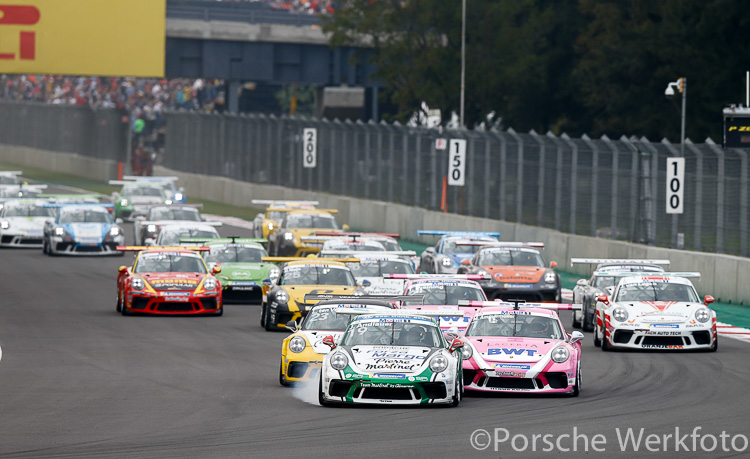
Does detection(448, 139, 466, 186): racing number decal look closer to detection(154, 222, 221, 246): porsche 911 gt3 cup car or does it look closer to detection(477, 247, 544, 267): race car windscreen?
detection(154, 222, 221, 246): porsche 911 gt3 cup car

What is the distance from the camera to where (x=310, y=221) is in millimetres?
39031

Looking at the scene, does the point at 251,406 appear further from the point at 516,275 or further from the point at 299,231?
the point at 299,231

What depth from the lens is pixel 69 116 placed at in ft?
278

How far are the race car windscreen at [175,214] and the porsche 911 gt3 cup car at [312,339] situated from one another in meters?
21.6

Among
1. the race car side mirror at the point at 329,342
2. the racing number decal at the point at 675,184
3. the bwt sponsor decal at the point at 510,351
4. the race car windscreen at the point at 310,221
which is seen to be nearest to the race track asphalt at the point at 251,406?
the bwt sponsor decal at the point at 510,351

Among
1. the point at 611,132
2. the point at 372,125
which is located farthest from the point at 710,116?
the point at 372,125

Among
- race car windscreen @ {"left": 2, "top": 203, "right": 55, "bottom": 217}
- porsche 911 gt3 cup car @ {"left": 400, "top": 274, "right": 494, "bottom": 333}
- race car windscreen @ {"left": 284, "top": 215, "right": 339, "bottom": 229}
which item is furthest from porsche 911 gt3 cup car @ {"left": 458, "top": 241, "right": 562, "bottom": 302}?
race car windscreen @ {"left": 2, "top": 203, "right": 55, "bottom": 217}

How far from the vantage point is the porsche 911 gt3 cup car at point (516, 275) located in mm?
29094

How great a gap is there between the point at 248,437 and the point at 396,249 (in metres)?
18.9

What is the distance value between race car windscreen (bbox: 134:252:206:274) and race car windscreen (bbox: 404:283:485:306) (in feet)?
20.6

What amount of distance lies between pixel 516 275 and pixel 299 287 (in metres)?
5.93

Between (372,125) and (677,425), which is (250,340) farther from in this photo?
(372,125)

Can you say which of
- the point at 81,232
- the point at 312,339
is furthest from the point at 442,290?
the point at 81,232

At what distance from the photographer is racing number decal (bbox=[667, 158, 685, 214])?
33.4 m
